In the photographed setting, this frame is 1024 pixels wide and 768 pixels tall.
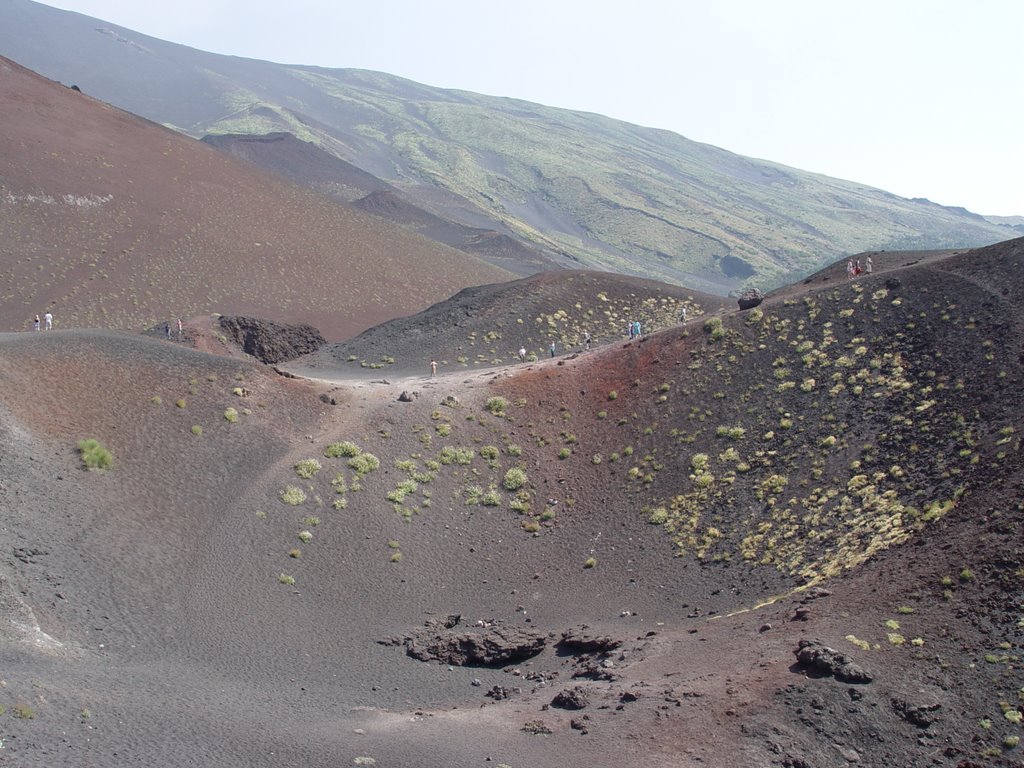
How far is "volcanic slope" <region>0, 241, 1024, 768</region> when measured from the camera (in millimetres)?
14781

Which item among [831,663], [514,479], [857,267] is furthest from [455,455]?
[857,267]

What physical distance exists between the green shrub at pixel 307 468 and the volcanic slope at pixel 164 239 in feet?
102

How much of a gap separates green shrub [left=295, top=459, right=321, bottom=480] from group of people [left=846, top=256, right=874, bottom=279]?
67.7ft

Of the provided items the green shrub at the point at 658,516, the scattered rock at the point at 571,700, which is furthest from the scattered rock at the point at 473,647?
the green shrub at the point at 658,516

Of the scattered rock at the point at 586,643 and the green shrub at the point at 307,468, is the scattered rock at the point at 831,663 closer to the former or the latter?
the scattered rock at the point at 586,643

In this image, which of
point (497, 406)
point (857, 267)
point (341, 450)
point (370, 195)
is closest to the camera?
point (341, 450)

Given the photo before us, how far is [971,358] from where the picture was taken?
2605cm

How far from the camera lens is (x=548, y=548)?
980 inches

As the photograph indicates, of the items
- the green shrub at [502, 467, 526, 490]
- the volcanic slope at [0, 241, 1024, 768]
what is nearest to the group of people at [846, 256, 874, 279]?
the volcanic slope at [0, 241, 1024, 768]

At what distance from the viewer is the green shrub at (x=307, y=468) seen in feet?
85.1

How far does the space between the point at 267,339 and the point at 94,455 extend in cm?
2281

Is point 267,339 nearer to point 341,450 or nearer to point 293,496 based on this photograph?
point 341,450

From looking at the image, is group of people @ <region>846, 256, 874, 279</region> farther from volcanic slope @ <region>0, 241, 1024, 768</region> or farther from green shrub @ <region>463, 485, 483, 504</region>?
green shrub @ <region>463, 485, 483, 504</region>

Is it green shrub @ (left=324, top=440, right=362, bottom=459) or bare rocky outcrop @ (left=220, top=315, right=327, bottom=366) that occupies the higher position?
green shrub @ (left=324, top=440, right=362, bottom=459)
